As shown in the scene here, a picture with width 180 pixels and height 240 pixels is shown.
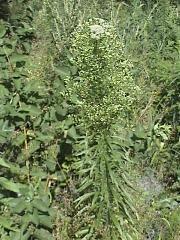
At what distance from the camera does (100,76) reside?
3064 mm

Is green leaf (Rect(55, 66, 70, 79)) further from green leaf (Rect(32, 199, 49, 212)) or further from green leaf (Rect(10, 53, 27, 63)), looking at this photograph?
green leaf (Rect(32, 199, 49, 212))

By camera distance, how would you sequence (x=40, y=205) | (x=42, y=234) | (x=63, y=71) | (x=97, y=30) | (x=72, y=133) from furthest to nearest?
(x=63, y=71), (x=72, y=133), (x=42, y=234), (x=40, y=205), (x=97, y=30)

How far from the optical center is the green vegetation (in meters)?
3.18

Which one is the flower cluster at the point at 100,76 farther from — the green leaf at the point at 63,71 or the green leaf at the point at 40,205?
the green leaf at the point at 63,71

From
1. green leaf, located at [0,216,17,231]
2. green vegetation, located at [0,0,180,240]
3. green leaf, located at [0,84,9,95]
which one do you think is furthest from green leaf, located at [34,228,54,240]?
green leaf, located at [0,84,9,95]

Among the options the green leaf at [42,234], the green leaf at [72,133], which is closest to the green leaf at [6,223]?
the green leaf at [42,234]

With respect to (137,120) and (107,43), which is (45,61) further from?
(107,43)

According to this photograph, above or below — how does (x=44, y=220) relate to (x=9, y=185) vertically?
below

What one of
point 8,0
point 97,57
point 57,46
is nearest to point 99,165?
point 97,57

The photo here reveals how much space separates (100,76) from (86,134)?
0.73 metres

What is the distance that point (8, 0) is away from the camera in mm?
5816

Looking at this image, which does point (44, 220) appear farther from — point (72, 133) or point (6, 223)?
point (72, 133)

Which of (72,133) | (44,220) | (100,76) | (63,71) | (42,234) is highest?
(100,76)

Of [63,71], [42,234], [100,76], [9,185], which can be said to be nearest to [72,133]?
[63,71]
